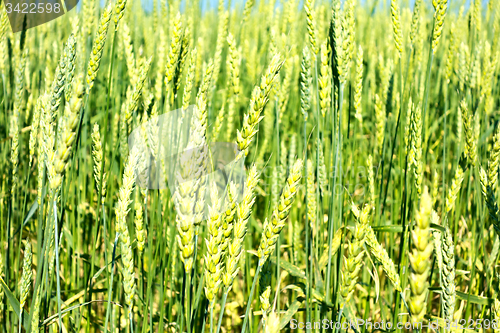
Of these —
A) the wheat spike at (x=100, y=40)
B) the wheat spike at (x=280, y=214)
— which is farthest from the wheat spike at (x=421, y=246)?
the wheat spike at (x=100, y=40)

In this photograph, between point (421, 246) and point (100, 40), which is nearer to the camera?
point (421, 246)

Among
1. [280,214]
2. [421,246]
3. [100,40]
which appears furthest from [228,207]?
[100,40]

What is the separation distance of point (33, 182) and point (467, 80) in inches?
73.5

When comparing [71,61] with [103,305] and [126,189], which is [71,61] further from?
[103,305]

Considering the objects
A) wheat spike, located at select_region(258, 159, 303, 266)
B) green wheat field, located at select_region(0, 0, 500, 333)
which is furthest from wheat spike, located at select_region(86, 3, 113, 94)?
wheat spike, located at select_region(258, 159, 303, 266)

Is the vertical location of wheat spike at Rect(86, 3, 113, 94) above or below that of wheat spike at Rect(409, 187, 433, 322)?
above

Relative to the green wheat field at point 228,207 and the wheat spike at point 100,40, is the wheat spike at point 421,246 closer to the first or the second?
the green wheat field at point 228,207

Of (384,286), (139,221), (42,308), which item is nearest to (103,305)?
(42,308)

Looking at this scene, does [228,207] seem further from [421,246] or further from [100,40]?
[100,40]

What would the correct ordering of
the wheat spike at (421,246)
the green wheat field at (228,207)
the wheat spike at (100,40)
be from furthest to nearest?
the wheat spike at (100,40)
the green wheat field at (228,207)
the wheat spike at (421,246)

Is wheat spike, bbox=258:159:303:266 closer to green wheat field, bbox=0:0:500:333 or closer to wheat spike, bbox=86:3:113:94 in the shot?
green wheat field, bbox=0:0:500:333

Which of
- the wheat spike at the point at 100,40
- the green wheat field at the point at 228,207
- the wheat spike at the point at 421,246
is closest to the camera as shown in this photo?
the wheat spike at the point at 421,246

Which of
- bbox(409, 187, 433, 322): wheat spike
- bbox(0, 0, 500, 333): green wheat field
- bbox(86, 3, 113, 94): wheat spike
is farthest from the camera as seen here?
bbox(86, 3, 113, 94): wheat spike

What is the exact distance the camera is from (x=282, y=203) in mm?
595
